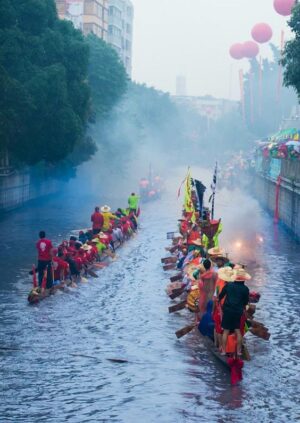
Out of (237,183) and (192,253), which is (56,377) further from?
(237,183)

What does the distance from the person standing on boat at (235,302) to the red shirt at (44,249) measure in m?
8.83

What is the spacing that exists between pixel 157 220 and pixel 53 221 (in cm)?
653

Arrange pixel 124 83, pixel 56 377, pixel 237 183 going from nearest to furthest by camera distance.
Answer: pixel 56 377, pixel 124 83, pixel 237 183

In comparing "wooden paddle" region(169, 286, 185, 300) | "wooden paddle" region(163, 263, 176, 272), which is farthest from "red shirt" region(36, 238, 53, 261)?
"wooden paddle" region(163, 263, 176, 272)

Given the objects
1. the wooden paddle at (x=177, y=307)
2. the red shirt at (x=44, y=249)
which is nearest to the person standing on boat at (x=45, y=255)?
the red shirt at (x=44, y=249)

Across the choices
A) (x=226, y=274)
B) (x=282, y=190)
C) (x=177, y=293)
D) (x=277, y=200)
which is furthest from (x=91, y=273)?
(x=277, y=200)

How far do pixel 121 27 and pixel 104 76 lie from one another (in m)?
50.7

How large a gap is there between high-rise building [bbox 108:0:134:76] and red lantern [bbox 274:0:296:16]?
202 feet

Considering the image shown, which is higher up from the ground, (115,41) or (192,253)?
(115,41)

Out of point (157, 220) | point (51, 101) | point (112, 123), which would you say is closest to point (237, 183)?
point (112, 123)

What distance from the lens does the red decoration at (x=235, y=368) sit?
16.3 m

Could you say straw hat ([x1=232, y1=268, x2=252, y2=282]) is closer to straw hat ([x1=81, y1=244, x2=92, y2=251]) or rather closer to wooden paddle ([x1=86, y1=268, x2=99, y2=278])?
wooden paddle ([x1=86, y1=268, x2=99, y2=278])

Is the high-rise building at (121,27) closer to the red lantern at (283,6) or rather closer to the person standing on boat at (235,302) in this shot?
the red lantern at (283,6)

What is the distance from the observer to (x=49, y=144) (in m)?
49.9
